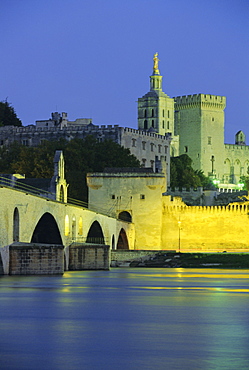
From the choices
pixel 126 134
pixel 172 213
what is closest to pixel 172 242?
pixel 172 213

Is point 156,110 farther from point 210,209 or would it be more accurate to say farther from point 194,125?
point 210,209

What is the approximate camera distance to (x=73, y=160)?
114 meters

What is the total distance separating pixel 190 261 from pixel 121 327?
52.5 meters

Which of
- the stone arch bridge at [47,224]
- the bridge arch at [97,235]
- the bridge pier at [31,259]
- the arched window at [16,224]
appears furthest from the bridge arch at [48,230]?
the bridge arch at [97,235]

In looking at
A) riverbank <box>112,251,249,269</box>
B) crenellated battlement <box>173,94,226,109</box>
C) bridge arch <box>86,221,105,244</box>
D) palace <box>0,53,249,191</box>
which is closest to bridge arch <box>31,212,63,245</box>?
riverbank <box>112,251,249,269</box>

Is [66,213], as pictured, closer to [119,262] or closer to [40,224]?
[40,224]

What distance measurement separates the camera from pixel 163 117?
187 metres

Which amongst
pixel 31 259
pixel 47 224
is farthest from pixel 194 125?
pixel 31 259

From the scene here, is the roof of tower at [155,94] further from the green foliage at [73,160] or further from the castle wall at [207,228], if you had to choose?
the castle wall at [207,228]

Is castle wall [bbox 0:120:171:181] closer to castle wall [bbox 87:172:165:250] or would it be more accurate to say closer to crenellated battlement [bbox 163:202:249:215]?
crenellated battlement [bbox 163:202:249:215]

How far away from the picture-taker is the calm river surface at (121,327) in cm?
2191

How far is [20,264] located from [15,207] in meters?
3.78

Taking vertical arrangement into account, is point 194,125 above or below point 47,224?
above

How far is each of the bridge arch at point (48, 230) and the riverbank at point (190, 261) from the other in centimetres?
1393
